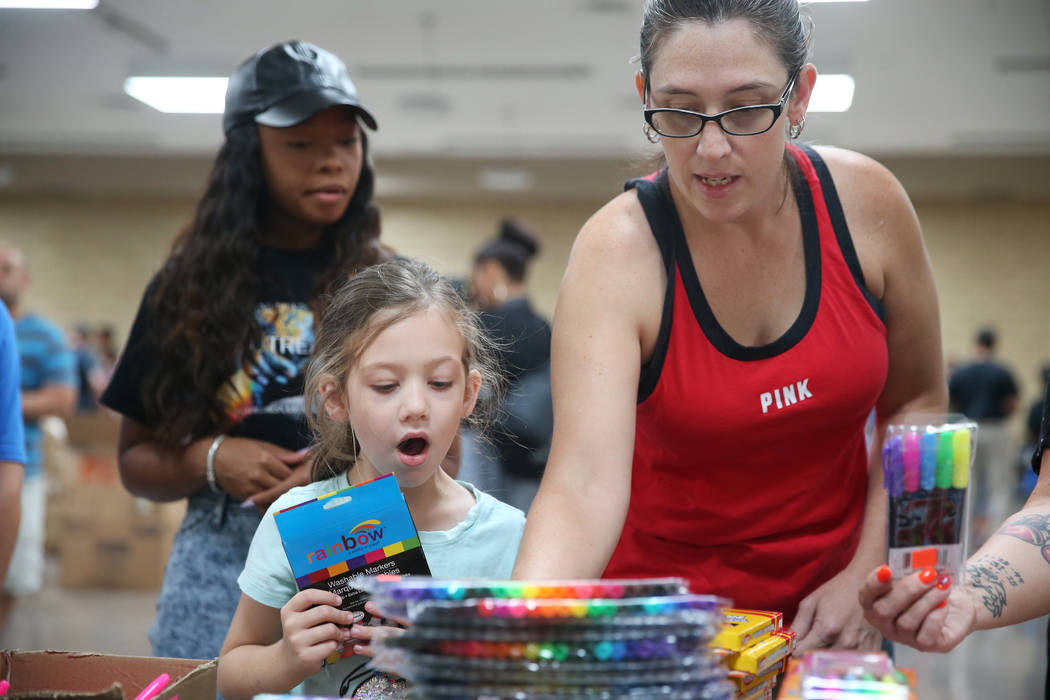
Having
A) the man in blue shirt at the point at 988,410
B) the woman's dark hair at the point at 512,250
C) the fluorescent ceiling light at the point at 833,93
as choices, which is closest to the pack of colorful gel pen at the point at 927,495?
the woman's dark hair at the point at 512,250

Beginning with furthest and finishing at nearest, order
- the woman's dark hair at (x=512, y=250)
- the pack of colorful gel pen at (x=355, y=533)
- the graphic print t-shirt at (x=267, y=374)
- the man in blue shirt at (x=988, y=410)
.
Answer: the man in blue shirt at (x=988, y=410) < the woman's dark hair at (x=512, y=250) < the graphic print t-shirt at (x=267, y=374) < the pack of colorful gel pen at (x=355, y=533)

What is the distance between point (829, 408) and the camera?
1369mm

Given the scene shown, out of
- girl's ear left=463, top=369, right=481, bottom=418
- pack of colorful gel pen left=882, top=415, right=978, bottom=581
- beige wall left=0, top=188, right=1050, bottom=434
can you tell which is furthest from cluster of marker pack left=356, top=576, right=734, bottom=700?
beige wall left=0, top=188, right=1050, bottom=434

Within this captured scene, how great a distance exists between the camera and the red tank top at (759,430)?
1.34 metres

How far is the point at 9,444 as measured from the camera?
173 centimetres

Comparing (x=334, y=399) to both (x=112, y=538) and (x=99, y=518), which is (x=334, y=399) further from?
(x=112, y=538)

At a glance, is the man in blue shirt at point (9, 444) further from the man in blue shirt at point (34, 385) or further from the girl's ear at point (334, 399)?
the man in blue shirt at point (34, 385)

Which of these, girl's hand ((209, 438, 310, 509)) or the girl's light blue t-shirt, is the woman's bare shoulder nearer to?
the girl's light blue t-shirt

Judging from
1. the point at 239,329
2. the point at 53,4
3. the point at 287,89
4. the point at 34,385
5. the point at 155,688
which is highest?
the point at 53,4

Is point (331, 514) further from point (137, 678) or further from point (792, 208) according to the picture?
point (792, 208)

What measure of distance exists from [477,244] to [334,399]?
11.5m

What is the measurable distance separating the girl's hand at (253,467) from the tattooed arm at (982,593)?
34.7 inches

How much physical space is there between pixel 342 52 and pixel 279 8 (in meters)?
0.97

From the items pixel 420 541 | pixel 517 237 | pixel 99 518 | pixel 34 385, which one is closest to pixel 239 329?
pixel 420 541
